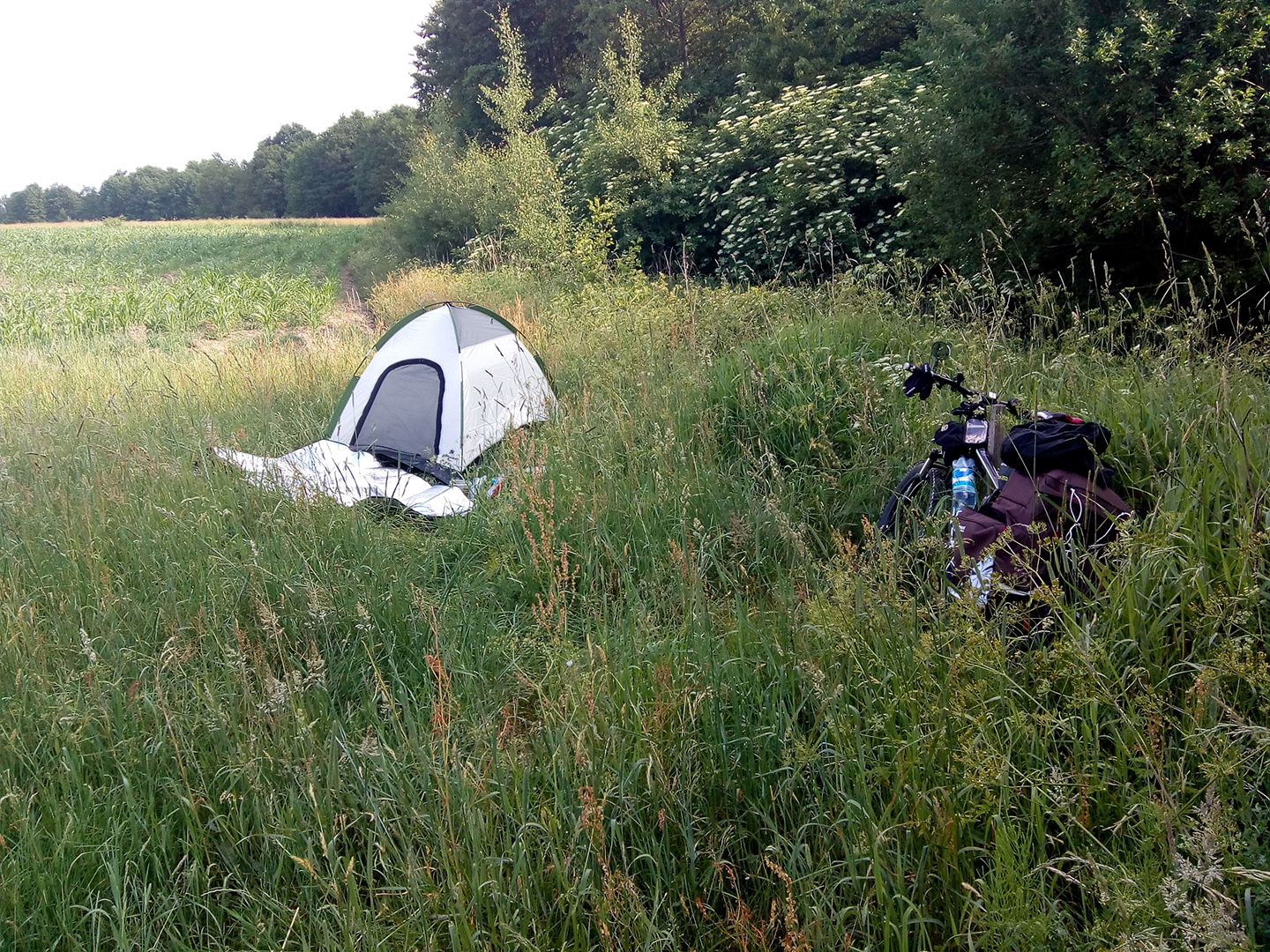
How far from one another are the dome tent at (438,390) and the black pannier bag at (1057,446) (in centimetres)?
332

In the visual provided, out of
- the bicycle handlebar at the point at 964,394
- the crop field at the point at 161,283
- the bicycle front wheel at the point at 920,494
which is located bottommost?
the bicycle front wheel at the point at 920,494

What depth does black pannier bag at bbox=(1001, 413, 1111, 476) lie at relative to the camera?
2.51 m

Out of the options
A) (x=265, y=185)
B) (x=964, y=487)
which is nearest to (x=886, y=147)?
(x=964, y=487)

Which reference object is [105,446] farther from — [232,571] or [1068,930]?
[1068,930]

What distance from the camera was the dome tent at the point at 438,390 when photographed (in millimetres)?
5582

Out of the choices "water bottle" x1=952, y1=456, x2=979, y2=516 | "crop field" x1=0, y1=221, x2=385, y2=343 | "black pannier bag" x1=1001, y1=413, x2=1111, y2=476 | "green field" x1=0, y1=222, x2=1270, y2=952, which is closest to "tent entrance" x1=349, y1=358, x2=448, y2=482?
"green field" x1=0, y1=222, x2=1270, y2=952

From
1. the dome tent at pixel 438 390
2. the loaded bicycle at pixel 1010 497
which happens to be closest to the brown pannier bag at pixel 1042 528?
the loaded bicycle at pixel 1010 497

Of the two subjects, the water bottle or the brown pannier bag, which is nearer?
the brown pannier bag

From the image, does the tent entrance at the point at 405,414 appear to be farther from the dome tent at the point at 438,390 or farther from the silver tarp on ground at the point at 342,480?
the silver tarp on ground at the point at 342,480

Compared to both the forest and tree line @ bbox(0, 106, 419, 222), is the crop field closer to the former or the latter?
the forest

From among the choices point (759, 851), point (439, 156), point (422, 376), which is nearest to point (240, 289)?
point (439, 156)

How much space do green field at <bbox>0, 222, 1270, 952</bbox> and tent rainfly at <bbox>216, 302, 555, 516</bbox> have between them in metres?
1.23

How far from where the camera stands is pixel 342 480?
418 centimetres

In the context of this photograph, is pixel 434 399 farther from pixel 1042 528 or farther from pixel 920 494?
pixel 1042 528
